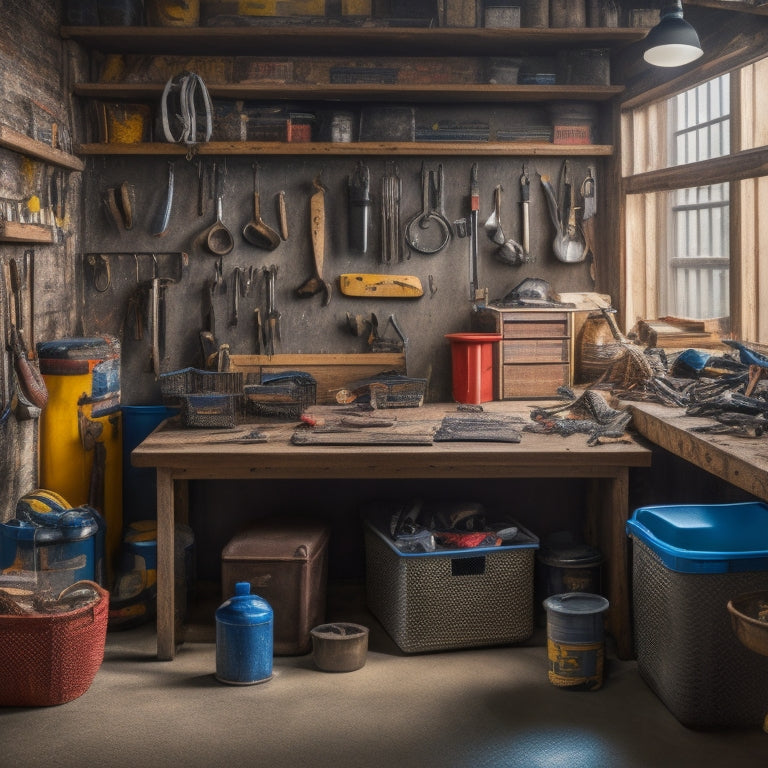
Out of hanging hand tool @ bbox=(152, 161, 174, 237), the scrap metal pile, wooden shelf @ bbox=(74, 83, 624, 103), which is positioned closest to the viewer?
the scrap metal pile

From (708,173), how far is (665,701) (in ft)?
7.44

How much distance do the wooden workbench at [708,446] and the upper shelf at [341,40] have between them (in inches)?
74.5

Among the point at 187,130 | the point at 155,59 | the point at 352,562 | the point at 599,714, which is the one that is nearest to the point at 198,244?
the point at 187,130

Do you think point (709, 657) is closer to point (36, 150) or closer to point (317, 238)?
point (317, 238)

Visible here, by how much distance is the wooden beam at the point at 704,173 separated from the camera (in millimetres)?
3939

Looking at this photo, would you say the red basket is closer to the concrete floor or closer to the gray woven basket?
the concrete floor

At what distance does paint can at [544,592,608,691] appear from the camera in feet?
11.5

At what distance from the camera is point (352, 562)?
4969 millimetres

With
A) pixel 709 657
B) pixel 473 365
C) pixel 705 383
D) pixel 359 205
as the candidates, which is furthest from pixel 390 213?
pixel 709 657

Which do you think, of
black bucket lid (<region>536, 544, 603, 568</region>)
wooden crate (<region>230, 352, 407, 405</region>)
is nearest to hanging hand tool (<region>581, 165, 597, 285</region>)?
wooden crate (<region>230, 352, 407, 405</region>)

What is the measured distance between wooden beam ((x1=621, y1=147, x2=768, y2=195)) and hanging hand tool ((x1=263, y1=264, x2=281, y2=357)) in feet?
6.08

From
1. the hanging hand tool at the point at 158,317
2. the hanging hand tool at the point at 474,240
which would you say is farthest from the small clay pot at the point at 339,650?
the hanging hand tool at the point at 474,240

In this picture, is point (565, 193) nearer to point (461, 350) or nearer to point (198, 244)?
point (461, 350)

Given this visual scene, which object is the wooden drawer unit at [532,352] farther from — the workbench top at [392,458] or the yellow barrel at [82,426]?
the yellow barrel at [82,426]
